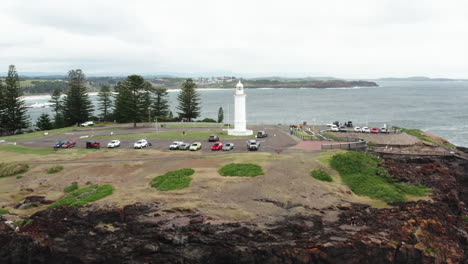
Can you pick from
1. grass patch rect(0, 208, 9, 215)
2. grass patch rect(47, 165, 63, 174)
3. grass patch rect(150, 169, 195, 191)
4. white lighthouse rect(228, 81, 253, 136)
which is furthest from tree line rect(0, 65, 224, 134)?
grass patch rect(0, 208, 9, 215)

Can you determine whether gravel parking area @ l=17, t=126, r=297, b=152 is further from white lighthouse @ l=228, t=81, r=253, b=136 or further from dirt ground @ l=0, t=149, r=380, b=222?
dirt ground @ l=0, t=149, r=380, b=222

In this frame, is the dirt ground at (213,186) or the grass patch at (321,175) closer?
the dirt ground at (213,186)

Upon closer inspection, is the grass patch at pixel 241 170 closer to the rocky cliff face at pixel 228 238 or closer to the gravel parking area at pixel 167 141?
the rocky cliff face at pixel 228 238

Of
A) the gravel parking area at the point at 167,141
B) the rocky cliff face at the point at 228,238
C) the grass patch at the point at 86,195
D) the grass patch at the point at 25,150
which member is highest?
the gravel parking area at the point at 167,141

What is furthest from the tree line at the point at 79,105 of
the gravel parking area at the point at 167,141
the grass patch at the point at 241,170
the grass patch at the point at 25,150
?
the grass patch at the point at 241,170

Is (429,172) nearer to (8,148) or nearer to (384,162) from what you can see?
(384,162)

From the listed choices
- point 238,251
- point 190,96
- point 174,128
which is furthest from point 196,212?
point 190,96

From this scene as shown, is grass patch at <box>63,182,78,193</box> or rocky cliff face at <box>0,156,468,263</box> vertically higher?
grass patch at <box>63,182,78,193</box>
